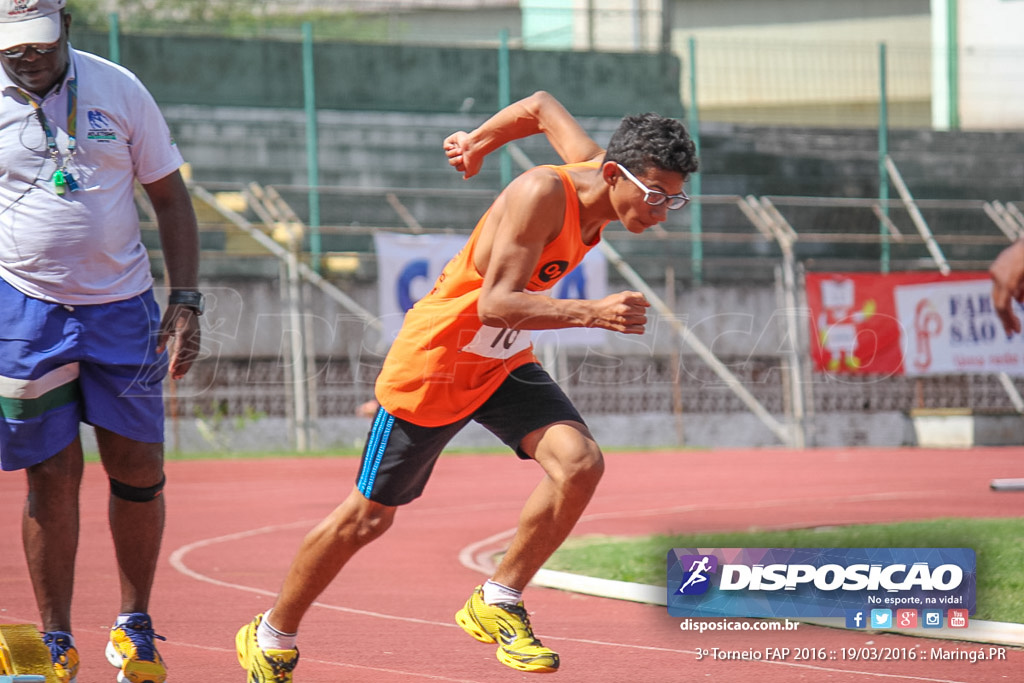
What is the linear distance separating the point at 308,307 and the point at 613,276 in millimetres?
4958

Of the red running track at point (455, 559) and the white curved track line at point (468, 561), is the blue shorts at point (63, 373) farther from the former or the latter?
the white curved track line at point (468, 561)

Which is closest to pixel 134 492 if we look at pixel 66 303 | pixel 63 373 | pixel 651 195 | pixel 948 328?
pixel 63 373

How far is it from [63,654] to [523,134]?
2664mm

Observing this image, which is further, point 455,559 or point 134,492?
point 455,559

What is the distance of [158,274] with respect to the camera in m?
20.1

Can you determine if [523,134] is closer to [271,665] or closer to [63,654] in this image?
[271,665]

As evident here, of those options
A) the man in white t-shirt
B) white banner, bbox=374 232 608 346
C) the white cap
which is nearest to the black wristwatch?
the man in white t-shirt

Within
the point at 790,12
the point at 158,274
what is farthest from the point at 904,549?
the point at 790,12

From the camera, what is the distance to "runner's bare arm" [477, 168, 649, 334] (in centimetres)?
474

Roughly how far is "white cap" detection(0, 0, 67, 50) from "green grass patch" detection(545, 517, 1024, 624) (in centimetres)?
424

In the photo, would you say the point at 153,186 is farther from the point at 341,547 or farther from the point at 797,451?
the point at 797,451

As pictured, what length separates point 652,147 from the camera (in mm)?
5020

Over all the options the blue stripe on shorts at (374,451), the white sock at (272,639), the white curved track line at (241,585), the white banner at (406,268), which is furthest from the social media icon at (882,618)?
the white banner at (406,268)

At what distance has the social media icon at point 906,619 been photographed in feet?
19.8
